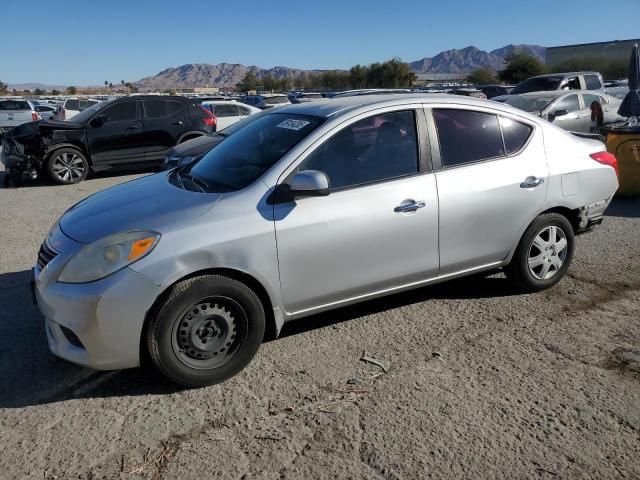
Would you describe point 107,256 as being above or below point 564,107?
below

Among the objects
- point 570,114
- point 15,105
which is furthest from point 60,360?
point 15,105

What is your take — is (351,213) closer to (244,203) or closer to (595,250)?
(244,203)

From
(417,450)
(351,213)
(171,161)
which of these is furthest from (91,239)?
(171,161)

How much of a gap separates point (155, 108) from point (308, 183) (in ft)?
31.4

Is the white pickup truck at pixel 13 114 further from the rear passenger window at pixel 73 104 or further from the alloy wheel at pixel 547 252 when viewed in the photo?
the alloy wheel at pixel 547 252

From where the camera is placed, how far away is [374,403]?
3.14m

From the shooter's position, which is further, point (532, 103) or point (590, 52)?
point (590, 52)

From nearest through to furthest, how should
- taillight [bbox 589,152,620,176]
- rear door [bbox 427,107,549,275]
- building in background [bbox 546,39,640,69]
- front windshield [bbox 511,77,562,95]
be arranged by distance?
rear door [bbox 427,107,549,275] → taillight [bbox 589,152,620,176] → front windshield [bbox 511,77,562,95] → building in background [bbox 546,39,640,69]

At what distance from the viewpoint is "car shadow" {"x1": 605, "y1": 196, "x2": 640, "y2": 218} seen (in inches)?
301

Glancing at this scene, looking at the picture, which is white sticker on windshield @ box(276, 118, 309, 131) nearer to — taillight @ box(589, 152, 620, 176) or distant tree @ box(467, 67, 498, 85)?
taillight @ box(589, 152, 620, 176)

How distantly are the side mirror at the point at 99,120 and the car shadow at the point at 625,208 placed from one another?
9303 millimetres

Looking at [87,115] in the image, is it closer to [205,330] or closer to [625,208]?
[205,330]

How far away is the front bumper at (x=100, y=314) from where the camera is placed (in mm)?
3031

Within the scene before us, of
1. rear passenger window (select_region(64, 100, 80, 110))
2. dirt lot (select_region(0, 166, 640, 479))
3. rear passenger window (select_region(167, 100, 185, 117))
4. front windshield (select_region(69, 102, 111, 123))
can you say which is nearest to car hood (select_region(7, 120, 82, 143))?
front windshield (select_region(69, 102, 111, 123))
